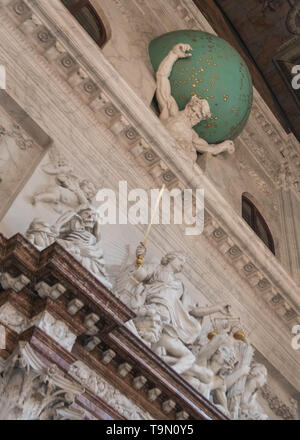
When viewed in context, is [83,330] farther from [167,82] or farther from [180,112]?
[167,82]

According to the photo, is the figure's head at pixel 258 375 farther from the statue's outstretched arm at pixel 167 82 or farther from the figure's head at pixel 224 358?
the statue's outstretched arm at pixel 167 82

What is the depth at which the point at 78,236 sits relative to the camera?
546 cm

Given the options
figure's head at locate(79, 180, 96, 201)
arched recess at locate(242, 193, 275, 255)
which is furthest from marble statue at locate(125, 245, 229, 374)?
arched recess at locate(242, 193, 275, 255)

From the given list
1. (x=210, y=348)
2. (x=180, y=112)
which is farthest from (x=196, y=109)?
(x=210, y=348)

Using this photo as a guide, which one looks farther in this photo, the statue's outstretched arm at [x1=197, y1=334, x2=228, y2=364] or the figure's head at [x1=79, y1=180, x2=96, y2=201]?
the figure's head at [x1=79, y1=180, x2=96, y2=201]

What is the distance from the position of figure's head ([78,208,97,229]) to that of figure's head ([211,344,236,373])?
1.63 meters

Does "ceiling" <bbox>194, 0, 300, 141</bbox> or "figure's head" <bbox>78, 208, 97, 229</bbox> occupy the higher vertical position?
"figure's head" <bbox>78, 208, 97, 229</bbox>

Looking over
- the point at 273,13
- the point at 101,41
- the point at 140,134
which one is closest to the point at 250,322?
the point at 140,134

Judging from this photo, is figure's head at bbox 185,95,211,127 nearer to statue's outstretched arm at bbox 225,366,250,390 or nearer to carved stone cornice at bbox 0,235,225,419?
statue's outstretched arm at bbox 225,366,250,390

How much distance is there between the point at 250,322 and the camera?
7.98m

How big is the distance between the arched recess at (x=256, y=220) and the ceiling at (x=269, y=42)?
384cm

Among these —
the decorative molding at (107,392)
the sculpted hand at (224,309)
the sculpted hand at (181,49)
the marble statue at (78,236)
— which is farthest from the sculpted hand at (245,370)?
the sculpted hand at (181,49)

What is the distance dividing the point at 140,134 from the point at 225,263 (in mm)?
1898

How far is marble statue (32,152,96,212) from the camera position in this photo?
19.3ft
